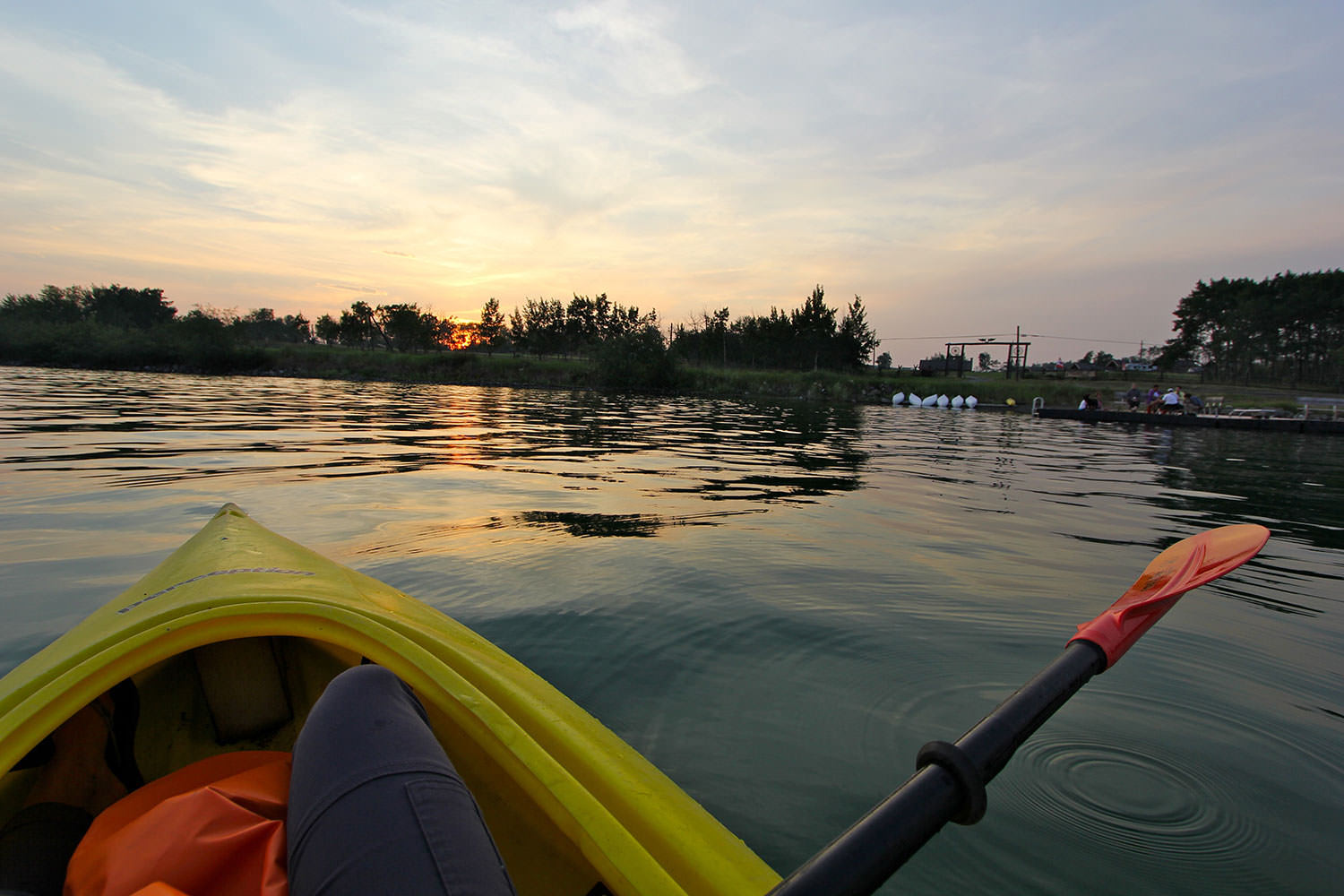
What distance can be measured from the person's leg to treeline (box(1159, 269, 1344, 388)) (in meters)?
59.5

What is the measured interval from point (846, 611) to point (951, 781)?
253 cm

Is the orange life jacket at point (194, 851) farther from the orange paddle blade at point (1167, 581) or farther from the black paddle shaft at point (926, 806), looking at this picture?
the orange paddle blade at point (1167, 581)

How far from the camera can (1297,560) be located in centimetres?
502

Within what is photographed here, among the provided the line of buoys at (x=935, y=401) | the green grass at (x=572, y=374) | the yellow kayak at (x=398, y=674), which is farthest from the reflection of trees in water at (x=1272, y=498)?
the green grass at (x=572, y=374)

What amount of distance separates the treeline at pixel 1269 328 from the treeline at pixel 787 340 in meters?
27.0

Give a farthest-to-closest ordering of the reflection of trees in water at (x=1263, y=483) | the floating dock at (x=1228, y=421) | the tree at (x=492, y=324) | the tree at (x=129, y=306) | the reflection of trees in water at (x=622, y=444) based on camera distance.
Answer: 1. the tree at (x=129, y=306)
2. the tree at (x=492, y=324)
3. the floating dock at (x=1228, y=421)
4. the reflection of trees in water at (x=622, y=444)
5. the reflection of trees in water at (x=1263, y=483)

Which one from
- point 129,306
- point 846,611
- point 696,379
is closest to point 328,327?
point 129,306

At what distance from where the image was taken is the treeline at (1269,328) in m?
44.5

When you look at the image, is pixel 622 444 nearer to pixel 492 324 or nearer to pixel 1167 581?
pixel 1167 581

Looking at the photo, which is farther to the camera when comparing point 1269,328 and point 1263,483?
point 1269,328

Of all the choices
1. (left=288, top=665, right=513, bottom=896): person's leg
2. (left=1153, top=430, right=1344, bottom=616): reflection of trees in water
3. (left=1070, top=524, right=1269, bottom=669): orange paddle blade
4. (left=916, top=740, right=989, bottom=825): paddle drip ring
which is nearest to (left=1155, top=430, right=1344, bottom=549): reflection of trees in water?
(left=1153, top=430, right=1344, bottom=616): reflection of trees in water

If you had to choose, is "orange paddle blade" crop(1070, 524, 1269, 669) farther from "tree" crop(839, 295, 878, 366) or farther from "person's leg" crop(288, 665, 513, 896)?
"tree" crop(839, 295, 878, 366)

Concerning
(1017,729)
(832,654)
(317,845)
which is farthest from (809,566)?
(317,845)

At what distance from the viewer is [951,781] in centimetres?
114
